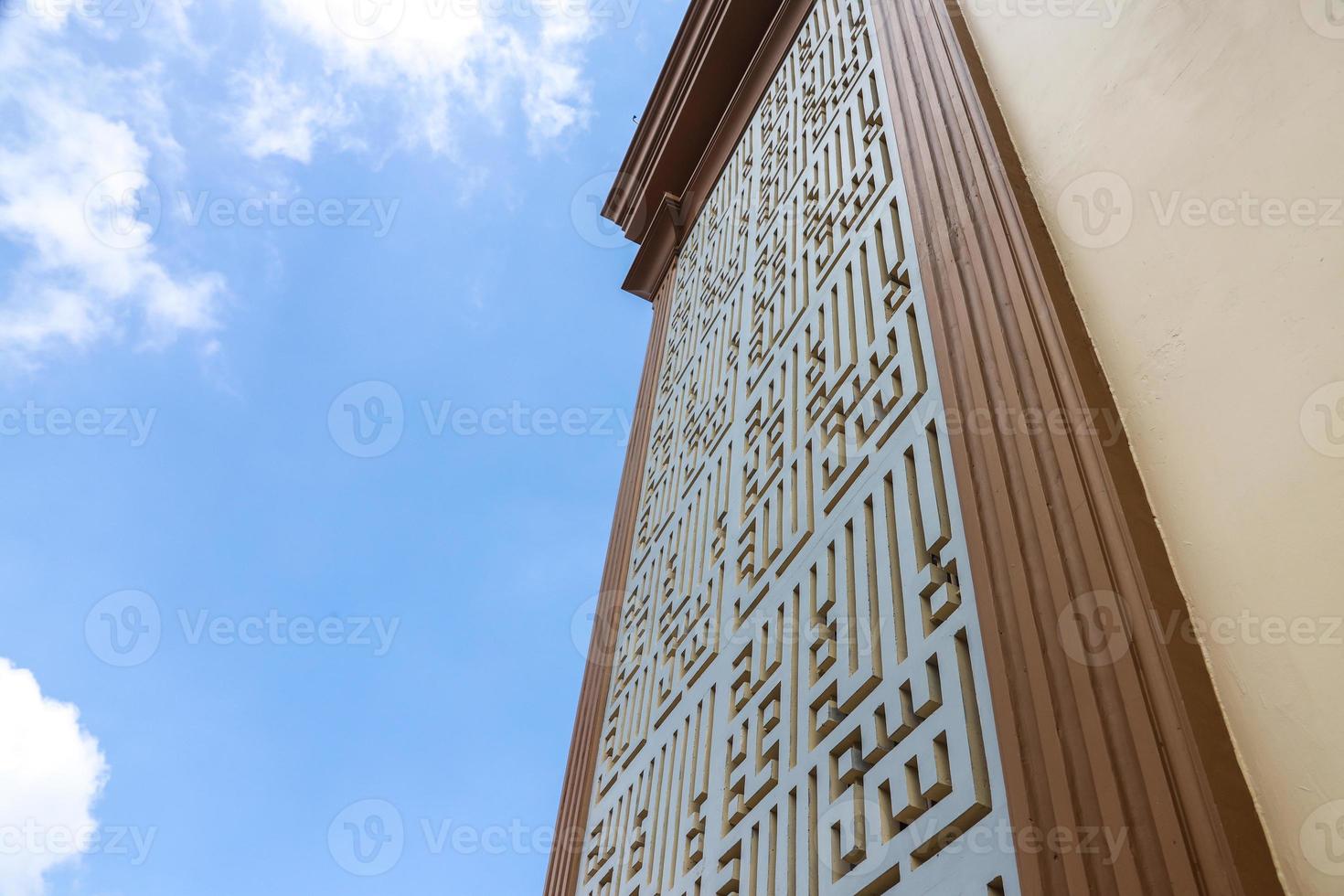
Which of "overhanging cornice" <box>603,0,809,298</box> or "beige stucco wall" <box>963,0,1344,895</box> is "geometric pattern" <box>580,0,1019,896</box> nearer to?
"beige stucco wall" <box>963,0,1344,895</box>

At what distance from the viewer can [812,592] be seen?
8.73 feet

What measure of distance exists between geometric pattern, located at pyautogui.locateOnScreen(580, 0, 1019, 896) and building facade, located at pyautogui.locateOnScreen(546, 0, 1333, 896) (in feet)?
0.03

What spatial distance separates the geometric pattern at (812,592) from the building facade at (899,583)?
0.4 inches

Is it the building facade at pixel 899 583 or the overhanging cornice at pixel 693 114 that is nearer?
the building facade at pixel 899 583

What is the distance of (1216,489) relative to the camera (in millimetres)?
1729

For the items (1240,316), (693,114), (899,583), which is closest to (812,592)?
(899,583)

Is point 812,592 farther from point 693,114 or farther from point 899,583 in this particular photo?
point 693,114

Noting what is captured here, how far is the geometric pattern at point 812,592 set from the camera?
6.37 ft

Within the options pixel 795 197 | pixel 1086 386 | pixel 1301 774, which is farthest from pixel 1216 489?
pixel 795 197

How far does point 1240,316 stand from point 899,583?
0.86 meters

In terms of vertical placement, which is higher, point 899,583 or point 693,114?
point 693,114

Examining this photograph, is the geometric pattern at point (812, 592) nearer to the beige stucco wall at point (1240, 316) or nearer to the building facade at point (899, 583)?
the building facade at point (899, 583)

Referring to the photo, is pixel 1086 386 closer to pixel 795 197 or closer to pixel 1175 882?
pixel 1175 882

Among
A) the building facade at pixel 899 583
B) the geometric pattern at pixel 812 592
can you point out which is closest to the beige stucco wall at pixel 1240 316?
the building facade at pixel 899 583
